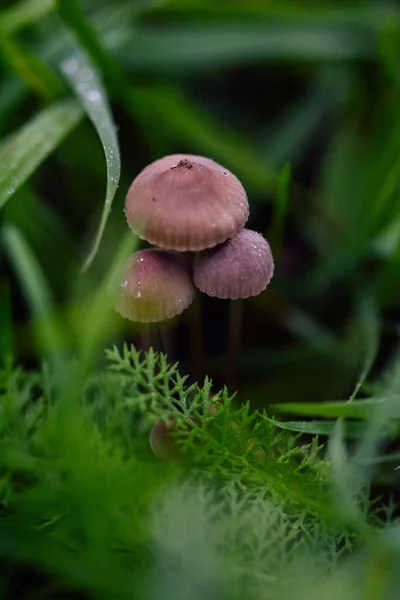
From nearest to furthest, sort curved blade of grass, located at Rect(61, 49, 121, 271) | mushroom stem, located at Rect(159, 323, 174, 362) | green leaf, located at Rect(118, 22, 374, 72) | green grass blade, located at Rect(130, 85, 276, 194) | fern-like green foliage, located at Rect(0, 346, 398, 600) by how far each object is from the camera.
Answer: fern-like green foliage, located at Rect(0, 346, 398, 600), curved blade of grass, located at Rect(61, 49, 121, 271), mushroom stem, located at Rect(159, 323, 174, 362), green grass blade, located at Rect(130, 85, 276, 194), green leaf, located at Rect(118, 22, 374, 72)

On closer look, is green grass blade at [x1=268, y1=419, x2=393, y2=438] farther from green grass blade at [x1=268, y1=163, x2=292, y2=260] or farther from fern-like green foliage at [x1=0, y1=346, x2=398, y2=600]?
green grass blade at [x1=268, y1=163, x2=292, y2=260]

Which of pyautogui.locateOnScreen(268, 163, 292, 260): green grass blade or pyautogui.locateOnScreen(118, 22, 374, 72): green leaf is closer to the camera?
pyautogui.locateOnScreen(268, 163, 292, 260): green grass blade

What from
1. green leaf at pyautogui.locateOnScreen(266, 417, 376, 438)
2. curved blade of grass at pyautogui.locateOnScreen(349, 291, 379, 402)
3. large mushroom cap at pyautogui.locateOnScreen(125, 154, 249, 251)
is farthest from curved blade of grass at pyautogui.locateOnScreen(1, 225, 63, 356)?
curved blade of grass at pyautogui.locateOnScreen(349, 291, 379, 402)

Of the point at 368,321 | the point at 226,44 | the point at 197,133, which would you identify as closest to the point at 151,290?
the point at 368,321

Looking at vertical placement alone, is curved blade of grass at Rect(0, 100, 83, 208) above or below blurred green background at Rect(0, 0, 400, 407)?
above

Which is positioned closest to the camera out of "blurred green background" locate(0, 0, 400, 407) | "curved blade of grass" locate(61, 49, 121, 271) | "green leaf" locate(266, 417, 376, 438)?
"green leaf" locate(266, 417, 376, 438)
